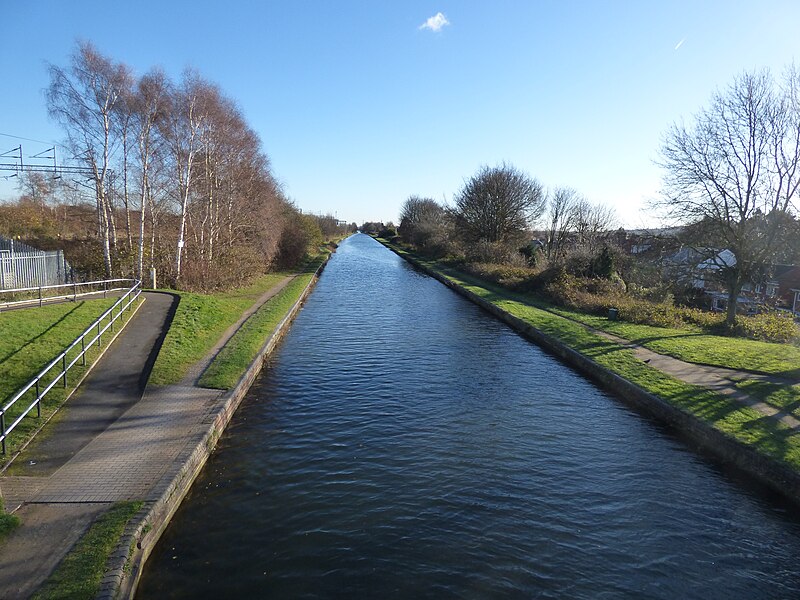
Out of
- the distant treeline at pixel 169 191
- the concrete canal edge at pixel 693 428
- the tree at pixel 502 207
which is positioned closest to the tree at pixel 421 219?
the tree at pixel 502 207

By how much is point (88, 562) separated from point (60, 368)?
743 centimetres

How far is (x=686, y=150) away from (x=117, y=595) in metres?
22.8

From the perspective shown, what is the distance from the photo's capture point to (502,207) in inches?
1864

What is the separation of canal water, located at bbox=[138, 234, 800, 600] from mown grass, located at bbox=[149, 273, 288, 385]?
6.72 feet

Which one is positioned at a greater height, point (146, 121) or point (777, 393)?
point (146, 121)

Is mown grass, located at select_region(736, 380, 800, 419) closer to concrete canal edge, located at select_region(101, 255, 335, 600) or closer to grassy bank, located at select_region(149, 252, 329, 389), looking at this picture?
concrete canal edge, located at select_region(101, 255, 335, 600)

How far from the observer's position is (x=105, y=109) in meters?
21.0

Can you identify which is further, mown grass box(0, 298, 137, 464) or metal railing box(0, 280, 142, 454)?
mown grass box(0, 298, 137, 464)

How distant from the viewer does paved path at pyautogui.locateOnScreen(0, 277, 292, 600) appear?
18.6 feet

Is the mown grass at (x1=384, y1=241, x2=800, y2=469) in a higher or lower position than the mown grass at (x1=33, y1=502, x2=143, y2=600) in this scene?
higher

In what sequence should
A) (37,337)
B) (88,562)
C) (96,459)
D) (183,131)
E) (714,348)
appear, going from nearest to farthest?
(88,562), (96,459), (37,337), (714,348), (183,131)

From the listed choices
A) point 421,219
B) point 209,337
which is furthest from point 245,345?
point 421,219

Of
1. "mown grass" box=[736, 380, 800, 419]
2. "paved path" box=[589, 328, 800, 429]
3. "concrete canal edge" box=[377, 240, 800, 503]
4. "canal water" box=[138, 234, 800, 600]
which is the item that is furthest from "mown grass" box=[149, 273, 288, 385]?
"mown grass" box=[736, 380, 800, 419]

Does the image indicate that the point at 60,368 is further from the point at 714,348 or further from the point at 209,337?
the point at 714,348
